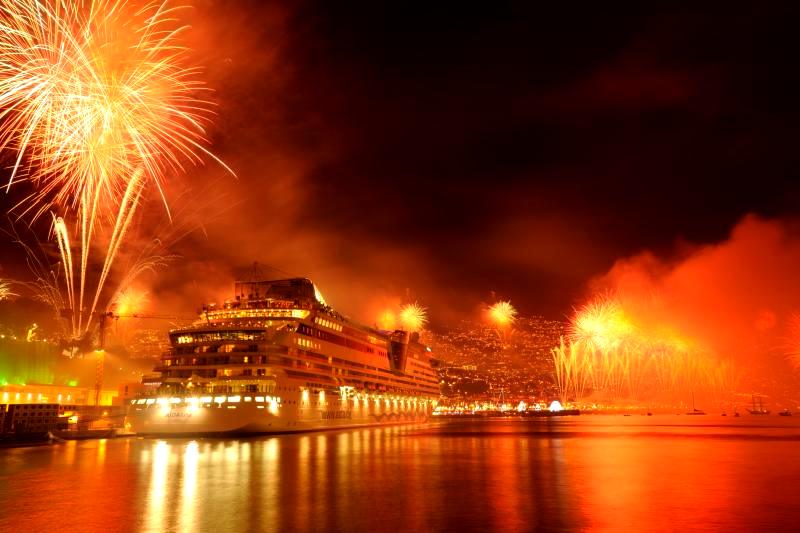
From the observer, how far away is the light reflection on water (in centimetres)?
1628

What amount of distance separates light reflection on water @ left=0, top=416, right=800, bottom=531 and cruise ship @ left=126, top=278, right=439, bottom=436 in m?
18.2

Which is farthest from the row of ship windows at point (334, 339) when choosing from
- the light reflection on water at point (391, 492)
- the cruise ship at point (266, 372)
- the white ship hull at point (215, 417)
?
the light reflection on water at point (391, 492)

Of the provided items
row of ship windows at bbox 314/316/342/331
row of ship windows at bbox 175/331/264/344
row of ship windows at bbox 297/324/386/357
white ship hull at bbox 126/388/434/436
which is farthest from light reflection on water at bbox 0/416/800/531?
row of ship windows at bbox 314/316/342/331

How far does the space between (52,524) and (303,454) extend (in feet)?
70.2

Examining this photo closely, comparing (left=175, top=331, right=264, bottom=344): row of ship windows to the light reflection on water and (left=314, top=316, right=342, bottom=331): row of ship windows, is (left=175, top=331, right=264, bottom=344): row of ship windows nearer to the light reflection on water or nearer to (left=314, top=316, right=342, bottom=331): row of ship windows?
(left=314, top=316, right=342, bottom=331): row of ship windows

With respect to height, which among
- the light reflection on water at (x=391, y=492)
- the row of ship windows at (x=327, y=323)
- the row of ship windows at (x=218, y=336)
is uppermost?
the row of ship windows at (x=327, y=323)

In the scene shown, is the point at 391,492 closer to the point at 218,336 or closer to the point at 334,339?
the point at 218,336

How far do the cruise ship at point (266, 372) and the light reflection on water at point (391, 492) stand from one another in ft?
59.7

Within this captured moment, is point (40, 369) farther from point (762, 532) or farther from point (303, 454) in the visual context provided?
point (762, 532)

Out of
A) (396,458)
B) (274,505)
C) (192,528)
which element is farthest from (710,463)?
(192,528)

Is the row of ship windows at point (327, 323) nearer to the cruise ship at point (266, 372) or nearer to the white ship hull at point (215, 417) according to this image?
the cruise ship at point (266, 372)

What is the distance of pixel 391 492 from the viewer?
21797mm

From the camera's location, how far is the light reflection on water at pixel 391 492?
16281 millimetres

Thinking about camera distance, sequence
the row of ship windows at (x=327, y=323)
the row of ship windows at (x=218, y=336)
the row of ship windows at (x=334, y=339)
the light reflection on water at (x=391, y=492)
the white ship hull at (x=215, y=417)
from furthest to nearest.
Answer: the row of ship windows at (x=327, y=323)
the row of ship windows at (x=334, y=339)
the row of ship windows at (x=218, y=336)
the white ship hull at (x=215, y=417)
the light reflection on water at (x=391, y=492)
